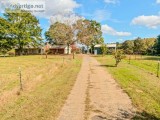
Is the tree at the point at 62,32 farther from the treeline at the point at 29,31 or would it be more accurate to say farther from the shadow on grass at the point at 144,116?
the shadow on grass at the point at 144,116

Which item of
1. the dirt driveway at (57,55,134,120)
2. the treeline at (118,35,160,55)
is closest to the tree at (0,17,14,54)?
the treeline at (118,35,160,55)

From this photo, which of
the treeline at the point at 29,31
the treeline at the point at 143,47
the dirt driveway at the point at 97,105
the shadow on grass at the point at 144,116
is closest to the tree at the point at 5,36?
the treeline at the point at 29,31

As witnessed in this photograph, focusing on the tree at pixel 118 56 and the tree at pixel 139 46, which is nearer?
the tree at pixel 118 56

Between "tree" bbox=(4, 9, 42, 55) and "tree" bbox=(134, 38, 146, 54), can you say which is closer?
"tree" bbox=(4, 9, 42, 55)

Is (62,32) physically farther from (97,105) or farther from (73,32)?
(97,105)

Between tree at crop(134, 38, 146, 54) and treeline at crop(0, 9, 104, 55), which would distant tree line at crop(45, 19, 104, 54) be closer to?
treeline at crop(0, 9, 104, 55)

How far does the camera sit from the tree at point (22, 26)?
64875 mm

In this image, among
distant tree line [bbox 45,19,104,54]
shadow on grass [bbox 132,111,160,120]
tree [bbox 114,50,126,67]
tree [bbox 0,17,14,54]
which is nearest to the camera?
shadow on grass [bbox 132,111,160,120]

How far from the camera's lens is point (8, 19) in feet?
214

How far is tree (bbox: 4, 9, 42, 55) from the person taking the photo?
64.9m

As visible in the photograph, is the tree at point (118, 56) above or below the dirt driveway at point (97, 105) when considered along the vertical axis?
above

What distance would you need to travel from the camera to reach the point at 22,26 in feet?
216

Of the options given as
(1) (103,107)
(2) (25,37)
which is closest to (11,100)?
(1) (103,107)

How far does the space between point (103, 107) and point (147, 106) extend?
189 cm
